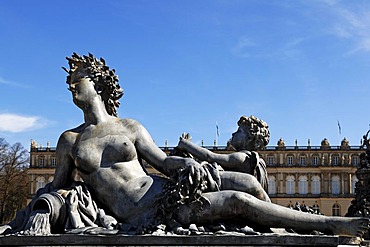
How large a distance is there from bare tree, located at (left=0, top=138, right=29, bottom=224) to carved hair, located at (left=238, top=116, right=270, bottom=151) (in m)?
57.6

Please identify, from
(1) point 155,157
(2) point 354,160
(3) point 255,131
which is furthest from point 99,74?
(2) point 354,160

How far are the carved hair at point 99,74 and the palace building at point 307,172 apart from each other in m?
93.7

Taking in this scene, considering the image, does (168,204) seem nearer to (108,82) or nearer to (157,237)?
(157,237)

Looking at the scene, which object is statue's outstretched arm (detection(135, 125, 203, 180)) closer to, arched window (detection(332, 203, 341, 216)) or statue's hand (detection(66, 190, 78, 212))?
statue's hand (detection(66, 190, 78, 212))

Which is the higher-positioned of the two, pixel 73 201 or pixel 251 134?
pixel 251 134

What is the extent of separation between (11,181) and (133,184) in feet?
207

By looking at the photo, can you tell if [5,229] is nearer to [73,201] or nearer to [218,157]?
[73,201]

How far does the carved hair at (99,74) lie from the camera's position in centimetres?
738

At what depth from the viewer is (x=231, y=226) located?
247 inches

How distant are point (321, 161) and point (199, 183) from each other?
98.1 meters

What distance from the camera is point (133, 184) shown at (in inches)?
264

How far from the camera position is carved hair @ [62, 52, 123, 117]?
738cm

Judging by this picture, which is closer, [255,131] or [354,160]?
[255,131]

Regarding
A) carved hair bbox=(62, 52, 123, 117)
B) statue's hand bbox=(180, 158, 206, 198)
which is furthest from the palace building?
statue's hand bbox=(180, 158, 206, 198)
